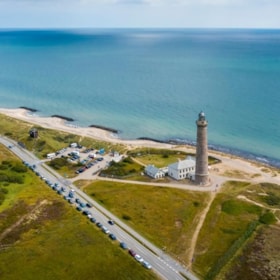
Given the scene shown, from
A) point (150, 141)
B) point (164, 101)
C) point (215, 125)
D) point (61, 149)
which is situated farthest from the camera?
point (164, 101)

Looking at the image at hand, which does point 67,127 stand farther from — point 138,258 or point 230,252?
point 230,252

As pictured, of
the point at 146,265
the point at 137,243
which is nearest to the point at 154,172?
the point at 137,243

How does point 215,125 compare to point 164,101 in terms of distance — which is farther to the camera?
point 164,101

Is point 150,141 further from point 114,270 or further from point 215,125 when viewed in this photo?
point 114,270

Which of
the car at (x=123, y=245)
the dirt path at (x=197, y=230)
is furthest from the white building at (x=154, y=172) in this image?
the car at (x=123, y=245)

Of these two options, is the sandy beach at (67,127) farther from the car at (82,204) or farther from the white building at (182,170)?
the car at (82,204)

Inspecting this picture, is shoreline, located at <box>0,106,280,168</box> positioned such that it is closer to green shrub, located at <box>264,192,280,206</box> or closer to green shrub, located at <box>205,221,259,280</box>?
green shrub, located at <box>264,192,280,206</box>

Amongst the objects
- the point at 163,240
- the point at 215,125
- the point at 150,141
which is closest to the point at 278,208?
the point at 163,240
